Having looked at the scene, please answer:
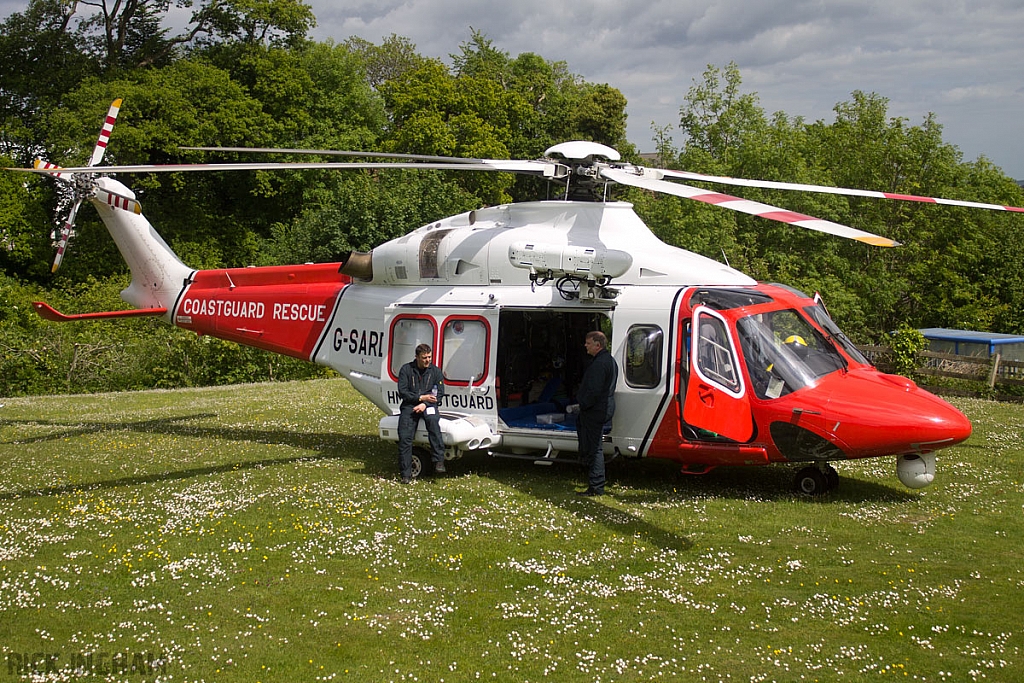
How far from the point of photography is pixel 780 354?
9.59 metres

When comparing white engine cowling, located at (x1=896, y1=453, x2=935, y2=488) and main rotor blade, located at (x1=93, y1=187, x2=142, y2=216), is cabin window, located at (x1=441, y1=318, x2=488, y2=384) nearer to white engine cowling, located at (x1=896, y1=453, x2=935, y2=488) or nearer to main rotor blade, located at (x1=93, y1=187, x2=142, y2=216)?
white engine cowling, located at (x1=896, y1=453, x2=935, y2=488)

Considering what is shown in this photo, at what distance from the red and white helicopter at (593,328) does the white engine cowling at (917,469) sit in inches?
0.9

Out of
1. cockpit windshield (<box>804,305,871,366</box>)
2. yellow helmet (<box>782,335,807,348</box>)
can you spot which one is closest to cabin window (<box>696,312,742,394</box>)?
yellow helmet (<box>782,335,807,348</box>)

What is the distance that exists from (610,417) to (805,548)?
2.71 meters

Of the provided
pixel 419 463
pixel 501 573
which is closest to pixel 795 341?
pixel 501 573

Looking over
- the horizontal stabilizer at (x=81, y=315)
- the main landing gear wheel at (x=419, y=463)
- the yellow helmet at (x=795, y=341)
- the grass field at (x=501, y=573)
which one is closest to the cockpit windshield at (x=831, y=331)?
the yellow helmet at (x=795, y=341)

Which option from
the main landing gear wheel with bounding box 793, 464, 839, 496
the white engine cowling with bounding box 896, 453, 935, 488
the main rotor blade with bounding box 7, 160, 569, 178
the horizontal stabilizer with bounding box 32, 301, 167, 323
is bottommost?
the main landing gear wheel with bounding box 793, 464, 839, 496

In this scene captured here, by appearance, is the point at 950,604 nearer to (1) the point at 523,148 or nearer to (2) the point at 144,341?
(2) the point at 144,341

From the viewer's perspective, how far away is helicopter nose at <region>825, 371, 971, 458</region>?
8875 mm

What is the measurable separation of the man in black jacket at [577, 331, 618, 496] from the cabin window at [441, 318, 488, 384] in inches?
65.1

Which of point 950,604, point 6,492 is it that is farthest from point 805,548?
point 6,492

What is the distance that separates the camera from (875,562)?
7.75m

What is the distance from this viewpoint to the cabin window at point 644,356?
9.97m

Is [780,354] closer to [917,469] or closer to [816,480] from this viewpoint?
[816,480]
